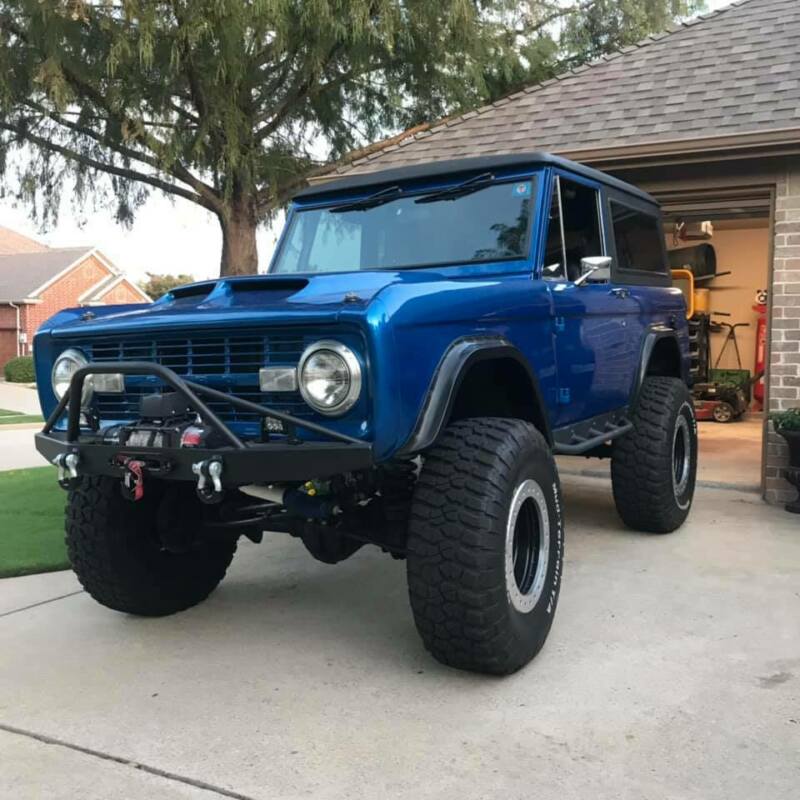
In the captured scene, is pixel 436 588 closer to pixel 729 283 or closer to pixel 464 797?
pixel 464 797

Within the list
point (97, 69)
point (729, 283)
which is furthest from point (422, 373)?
point (729, 283)

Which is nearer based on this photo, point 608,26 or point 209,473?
point 209,473

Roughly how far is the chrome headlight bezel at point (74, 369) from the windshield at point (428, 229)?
4.52 feet

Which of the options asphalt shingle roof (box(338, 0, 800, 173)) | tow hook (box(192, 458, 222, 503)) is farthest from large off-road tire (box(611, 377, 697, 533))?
tow hook (box(192, 458, 222, 503))

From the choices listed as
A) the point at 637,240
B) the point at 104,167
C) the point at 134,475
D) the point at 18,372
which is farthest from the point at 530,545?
the point at 18,372

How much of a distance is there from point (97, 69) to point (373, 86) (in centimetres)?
384

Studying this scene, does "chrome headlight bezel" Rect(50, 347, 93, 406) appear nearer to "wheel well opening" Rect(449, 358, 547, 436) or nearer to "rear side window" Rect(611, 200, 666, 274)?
"wheel well opening" Rect(449, 358, 547, 436)

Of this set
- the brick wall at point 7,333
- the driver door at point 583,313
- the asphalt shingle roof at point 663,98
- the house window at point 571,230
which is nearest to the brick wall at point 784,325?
the asphalt shingle roof at point 663,98

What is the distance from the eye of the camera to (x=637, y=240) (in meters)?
5.46

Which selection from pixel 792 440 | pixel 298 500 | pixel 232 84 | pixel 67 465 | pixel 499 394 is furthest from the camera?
pixel 232 84

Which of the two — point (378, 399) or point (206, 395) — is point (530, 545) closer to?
point (378, 399)

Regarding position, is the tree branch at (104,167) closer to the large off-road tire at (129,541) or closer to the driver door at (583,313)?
the driver door at (583,313)

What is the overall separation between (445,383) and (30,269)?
40.5 metres

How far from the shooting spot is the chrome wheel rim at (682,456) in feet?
18.4
